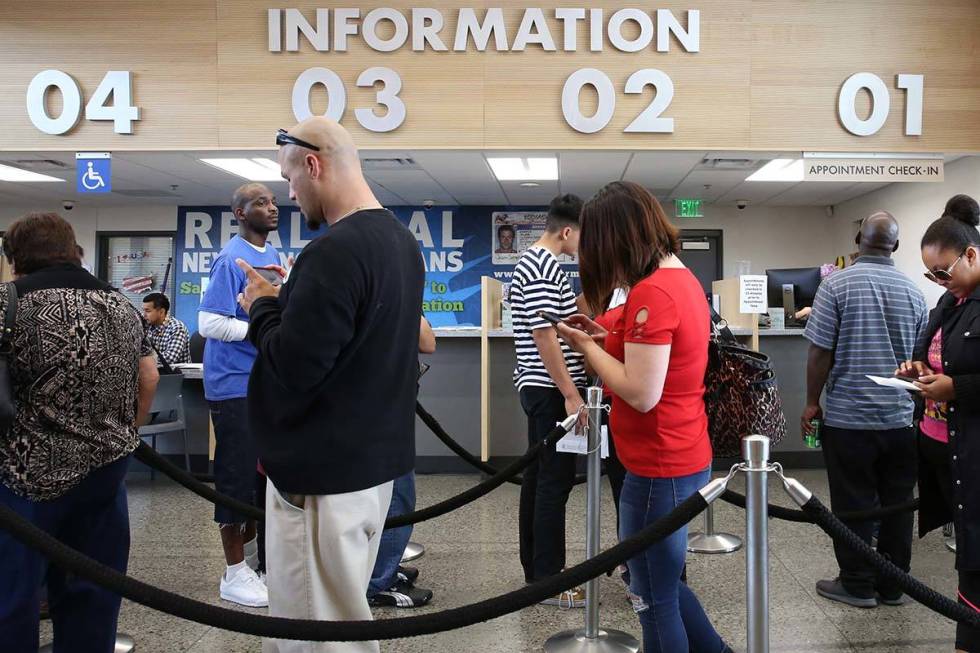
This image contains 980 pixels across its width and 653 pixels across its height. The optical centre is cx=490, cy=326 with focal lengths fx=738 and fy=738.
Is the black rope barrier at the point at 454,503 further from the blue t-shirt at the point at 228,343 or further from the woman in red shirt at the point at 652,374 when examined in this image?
the blue t-shirt at the point at 228,343

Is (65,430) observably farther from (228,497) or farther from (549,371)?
(549,371)

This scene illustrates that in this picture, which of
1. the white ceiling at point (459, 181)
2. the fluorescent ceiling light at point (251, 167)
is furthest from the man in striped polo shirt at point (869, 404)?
the fluorescent ceiling light at point (251, 167)

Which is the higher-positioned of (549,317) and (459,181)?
(459,181)

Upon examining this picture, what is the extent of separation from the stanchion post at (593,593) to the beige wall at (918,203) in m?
5.40

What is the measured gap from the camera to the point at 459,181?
309 inches

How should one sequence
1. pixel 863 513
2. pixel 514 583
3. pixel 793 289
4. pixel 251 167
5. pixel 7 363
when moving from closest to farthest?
pixel 7 363 < pixel 863 513 < pixel 514 583 < pixel 793 289 < pixel 251 167

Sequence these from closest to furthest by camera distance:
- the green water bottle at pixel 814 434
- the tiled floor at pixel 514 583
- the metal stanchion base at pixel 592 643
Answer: the metal stanchion base at pixel 592 643
the tiled floor at pixel 514 583
the green water bottle at pixel 814 434

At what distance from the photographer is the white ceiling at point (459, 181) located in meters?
6.53

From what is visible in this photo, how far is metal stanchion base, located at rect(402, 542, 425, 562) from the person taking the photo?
345 cm

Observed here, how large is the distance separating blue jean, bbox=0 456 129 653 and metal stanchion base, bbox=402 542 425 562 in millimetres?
1535

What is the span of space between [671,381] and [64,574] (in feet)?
5.73

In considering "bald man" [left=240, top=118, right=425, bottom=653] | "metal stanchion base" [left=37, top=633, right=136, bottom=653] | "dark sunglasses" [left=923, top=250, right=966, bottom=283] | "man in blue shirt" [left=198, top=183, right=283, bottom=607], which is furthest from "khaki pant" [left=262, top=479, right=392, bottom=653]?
"dark sunglasses" [left=923, top=250, right=966, bottom=283]

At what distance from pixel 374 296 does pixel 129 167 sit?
673 centimetres

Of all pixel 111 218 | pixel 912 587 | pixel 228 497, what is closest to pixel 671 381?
pixel 912 587
